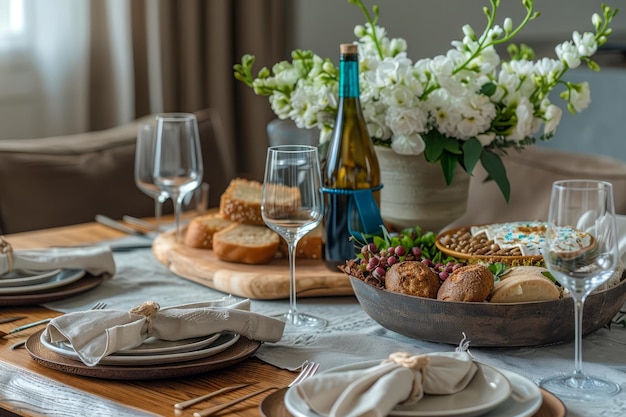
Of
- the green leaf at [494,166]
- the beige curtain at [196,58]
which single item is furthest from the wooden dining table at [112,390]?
the beige curtain at [196,58]

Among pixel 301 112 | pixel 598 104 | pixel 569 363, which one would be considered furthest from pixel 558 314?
pixel 598 104

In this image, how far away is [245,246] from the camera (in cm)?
166

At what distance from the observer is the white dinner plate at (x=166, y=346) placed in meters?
1.15

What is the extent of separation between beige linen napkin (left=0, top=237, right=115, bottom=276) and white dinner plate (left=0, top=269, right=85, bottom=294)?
0.01 m

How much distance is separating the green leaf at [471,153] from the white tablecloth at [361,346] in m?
0.32

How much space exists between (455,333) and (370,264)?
0.17 meters

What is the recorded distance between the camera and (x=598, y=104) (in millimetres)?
3094

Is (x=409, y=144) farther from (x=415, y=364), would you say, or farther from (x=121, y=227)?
(x=121, y=227)

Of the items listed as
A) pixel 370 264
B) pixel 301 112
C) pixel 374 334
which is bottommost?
pixel 374 334

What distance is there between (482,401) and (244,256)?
77cm

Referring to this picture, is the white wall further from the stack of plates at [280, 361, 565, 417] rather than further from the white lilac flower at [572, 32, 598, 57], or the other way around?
the stack of plates at [280, 361, 565, 417]

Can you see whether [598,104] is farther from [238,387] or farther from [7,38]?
[238,387]

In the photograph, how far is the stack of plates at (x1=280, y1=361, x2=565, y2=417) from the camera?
3.08 ft

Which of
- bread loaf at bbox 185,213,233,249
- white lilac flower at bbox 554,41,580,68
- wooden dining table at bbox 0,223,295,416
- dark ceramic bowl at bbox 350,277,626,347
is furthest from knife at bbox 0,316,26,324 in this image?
white lilac flower at bbox 554,41,580,68
